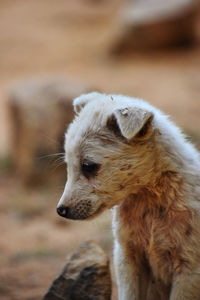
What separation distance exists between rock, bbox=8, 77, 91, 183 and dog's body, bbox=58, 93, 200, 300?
249 inches

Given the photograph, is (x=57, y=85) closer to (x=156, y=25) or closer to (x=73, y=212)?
(x=73, y=212)

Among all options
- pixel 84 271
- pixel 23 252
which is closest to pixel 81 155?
pixel 84 271

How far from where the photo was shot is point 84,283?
18.4 feet

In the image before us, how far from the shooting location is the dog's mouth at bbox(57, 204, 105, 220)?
15.7 ft

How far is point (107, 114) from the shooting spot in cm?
487

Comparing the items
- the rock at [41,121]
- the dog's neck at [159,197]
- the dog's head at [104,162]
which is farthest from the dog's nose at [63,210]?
the rock at [41,121]

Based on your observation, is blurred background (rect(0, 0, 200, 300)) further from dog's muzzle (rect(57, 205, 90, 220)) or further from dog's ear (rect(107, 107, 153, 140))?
dog's ear (rect(107, 107, 153, 140))

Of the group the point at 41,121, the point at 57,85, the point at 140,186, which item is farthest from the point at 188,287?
the point at 57,85

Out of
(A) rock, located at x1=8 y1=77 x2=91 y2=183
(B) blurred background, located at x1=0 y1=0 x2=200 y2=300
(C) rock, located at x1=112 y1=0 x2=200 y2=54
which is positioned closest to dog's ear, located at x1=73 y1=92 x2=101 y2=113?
(B) blurred background, located at x1=0 y1=0 x2=200 y2=300

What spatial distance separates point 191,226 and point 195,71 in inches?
526

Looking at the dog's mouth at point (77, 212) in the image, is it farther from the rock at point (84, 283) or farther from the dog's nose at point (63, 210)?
the rock at point (84, 283)

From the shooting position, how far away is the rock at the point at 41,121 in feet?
37.7

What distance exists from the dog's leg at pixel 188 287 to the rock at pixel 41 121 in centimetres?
671

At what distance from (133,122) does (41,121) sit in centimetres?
713
